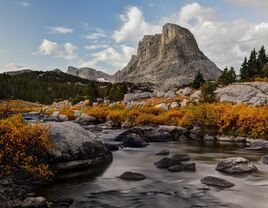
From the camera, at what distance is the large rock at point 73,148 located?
728 inches

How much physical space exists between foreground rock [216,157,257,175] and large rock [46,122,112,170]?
21.7 ft

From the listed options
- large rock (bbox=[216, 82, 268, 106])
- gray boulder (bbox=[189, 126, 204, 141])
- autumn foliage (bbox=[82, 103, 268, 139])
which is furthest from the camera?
large rock (bbox=[216, 82, 268, 106])

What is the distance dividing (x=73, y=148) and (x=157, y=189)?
517 centimetres

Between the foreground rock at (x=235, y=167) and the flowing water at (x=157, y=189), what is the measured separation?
422 mm

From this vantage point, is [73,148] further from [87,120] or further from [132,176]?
[87,120]

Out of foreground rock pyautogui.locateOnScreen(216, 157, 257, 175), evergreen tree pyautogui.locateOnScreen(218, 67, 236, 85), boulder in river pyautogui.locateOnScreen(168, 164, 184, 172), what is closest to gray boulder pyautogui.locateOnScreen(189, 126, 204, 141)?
foreground rock pyautogui.locateOnScreen(216, 157, 257, 175)

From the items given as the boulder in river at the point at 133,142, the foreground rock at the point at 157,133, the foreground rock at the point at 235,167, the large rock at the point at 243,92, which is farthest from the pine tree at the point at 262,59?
the foreground rock at the point at 235,167

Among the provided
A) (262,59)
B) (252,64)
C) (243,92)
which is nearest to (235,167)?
(243,92)

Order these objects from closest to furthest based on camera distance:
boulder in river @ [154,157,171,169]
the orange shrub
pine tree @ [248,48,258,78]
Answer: the orange shrub
boulder in river @ [154,157,171,169]
pine tree @ [248,48,258,78]

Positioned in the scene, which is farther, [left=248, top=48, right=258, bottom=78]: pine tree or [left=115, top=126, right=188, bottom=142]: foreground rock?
[left=248, top=48, right=258, bottom=78]: pine tree

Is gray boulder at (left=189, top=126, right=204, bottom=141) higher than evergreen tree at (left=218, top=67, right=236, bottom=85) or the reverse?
the reverse

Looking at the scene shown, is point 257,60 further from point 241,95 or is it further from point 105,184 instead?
point 105,184

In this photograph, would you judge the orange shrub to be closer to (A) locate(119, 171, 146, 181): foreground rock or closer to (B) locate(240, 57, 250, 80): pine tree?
(A) locate(119, 171, 146, 181): foreground rock

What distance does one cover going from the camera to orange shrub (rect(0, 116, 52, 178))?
618 inches
